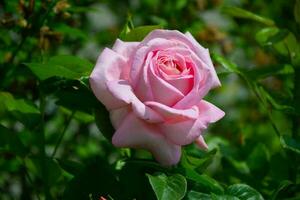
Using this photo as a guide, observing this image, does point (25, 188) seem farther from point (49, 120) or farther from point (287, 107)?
point (287, 107)

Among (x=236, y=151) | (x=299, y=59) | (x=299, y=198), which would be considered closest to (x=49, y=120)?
(x=236, y=151)

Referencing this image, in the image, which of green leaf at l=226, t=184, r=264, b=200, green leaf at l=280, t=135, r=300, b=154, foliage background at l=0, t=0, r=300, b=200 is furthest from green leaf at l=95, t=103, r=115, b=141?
green leaf at l=280, t=135, r=300, b=154

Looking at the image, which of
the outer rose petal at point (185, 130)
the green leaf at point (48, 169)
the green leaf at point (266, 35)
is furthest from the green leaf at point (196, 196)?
the green leaf at point (266, 35)

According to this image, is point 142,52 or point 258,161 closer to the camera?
point 142,52

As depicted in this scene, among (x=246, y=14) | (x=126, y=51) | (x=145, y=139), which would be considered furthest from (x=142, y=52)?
(x=246, y=14)

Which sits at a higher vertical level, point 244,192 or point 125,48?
point 125,48

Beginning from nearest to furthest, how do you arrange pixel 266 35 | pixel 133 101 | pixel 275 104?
pixel 133 101 → pixel 275 104 → pixel 266 35

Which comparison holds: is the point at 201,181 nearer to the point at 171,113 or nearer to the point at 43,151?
the point at 171,113

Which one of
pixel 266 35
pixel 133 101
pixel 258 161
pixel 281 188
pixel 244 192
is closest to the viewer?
pixel 133 101

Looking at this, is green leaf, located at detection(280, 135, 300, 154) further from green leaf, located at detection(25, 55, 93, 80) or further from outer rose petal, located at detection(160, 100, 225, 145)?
green leaf, located at detection(25, 55, 93, 80)
